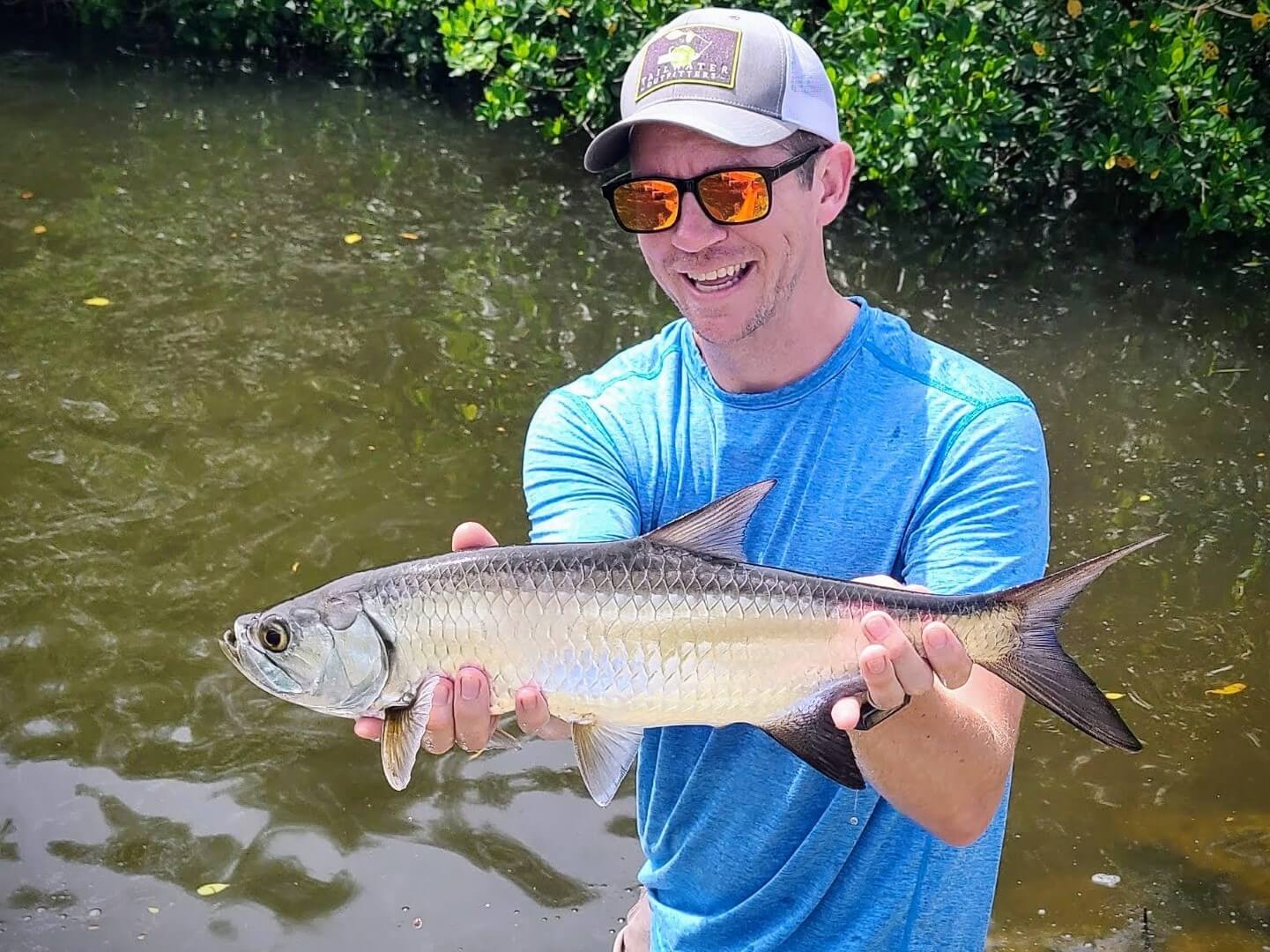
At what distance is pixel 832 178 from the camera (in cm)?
302

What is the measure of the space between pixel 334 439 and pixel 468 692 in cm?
564

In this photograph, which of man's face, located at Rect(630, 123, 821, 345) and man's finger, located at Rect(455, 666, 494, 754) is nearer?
man's finger, located at Rect(455, 666, 494, 754)

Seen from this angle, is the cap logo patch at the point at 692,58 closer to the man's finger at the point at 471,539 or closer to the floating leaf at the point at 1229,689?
the man's finger at the point at 471,539

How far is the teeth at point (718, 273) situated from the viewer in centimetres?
283

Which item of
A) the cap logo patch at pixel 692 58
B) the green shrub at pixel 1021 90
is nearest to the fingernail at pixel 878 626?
the cap logo patch at pixel 692 58

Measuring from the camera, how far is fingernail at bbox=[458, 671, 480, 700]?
8.18 ft

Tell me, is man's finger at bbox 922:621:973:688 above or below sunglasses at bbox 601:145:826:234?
below

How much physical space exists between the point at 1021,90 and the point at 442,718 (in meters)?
10.3

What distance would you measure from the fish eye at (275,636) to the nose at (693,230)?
112 centimetres

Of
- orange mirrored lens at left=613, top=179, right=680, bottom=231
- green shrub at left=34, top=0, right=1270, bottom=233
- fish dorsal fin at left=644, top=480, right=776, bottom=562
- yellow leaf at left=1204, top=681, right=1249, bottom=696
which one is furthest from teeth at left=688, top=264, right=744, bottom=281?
green shrub at left=34, top=0, right=1270, bottom=233

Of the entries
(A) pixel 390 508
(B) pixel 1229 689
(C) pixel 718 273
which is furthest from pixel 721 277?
(A) pixel 390 508

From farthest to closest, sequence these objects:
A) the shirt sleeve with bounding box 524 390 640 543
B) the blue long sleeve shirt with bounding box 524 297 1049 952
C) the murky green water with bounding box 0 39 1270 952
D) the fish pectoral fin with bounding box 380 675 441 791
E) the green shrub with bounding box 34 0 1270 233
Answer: the green shrub with bounding box 34 0 1270 233
the murky green water with bounding box 0 39 1270 952
the shirt sleeve with bounding box 524 390 640 543
the blue long sleeve shirt with bounding box 524 297 1049 952
the fish pectoral fin with bounding box 380 675 441 791

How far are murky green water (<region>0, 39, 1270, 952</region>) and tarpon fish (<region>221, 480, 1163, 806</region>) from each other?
8.05 feet

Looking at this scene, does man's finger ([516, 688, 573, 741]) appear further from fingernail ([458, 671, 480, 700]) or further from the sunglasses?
the sunglasses
